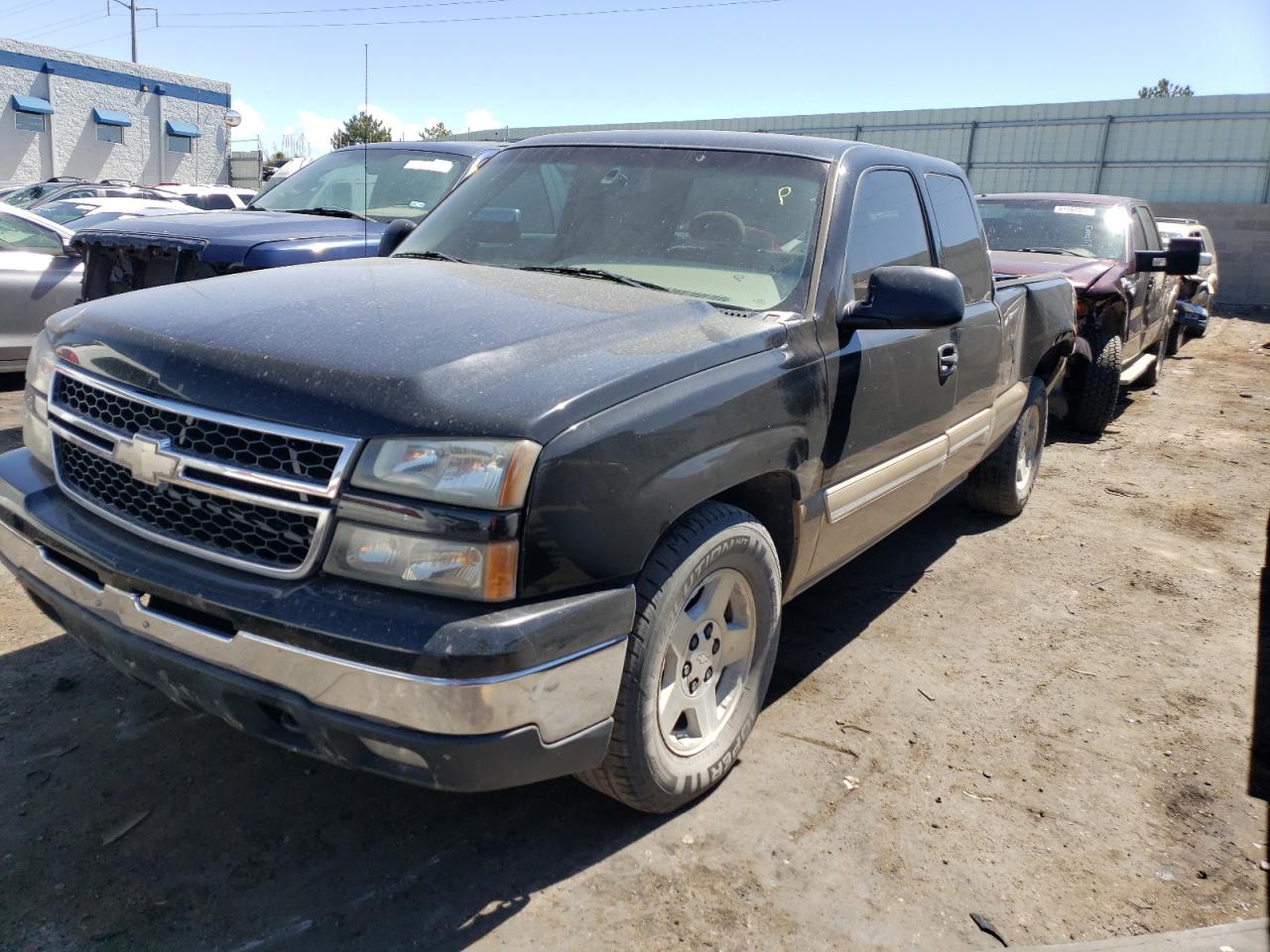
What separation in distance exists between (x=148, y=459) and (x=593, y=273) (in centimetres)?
150

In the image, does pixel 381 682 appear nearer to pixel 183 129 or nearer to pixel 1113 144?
pixel 1113 144

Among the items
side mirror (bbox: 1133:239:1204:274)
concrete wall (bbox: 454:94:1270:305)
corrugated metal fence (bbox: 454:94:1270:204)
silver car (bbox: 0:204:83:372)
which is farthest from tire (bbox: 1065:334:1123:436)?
corrugated metal fence (bbox: 454:94:1270:204)

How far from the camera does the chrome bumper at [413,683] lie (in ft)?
6.89

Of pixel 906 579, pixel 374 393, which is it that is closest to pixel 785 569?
pixel 374 393

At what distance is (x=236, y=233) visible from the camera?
19.0 ft

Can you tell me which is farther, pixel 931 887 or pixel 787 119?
pixel 787 119

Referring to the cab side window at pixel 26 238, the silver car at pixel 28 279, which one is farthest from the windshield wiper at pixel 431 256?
the cab side window at pixel 26 238

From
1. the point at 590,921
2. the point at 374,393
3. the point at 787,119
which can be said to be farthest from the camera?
the point at 787,119

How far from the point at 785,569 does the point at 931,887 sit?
100 centimetres

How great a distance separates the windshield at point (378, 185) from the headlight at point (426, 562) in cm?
498

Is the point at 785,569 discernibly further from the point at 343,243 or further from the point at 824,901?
the point at 343,243

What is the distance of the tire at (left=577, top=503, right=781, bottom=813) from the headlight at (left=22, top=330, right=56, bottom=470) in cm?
169

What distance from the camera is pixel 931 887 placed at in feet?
8.86

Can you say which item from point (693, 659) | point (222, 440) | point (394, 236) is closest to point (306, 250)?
point (394, 236)
